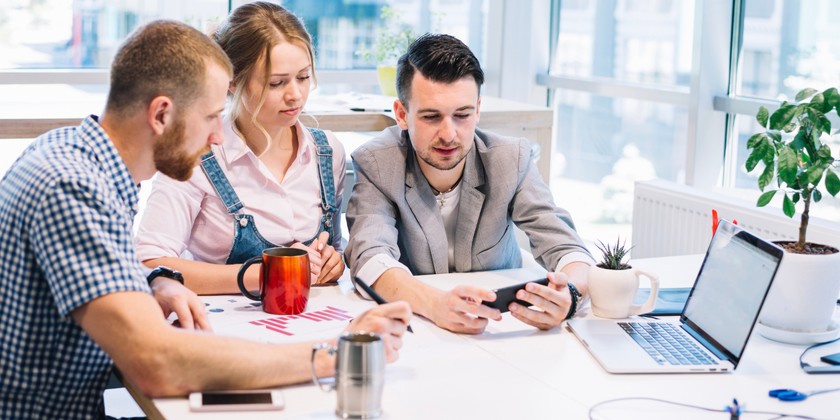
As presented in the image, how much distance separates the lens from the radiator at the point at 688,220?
3068 millimetres

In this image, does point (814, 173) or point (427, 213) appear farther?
point (427, 213)

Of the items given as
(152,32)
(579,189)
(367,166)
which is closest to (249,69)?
(367,166)

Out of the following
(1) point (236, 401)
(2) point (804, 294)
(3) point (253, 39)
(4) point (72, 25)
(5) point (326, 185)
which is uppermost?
(4) point (72, 25)

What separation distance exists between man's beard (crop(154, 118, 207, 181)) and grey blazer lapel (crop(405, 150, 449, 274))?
0.76m

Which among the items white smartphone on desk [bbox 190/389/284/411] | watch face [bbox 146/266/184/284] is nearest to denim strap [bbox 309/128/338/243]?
watch face [bbox 146/266/184/284]

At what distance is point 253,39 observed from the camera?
6.64 ft

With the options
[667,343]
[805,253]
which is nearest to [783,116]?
[805,253]

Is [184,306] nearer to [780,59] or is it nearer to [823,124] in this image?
[823,124]

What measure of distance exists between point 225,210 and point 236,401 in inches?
30.5

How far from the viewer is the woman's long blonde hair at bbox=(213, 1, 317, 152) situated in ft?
6.66

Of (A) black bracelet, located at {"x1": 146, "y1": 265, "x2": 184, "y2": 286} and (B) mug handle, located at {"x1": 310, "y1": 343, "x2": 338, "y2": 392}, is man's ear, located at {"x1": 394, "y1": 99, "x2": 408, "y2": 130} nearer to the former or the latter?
(A) black bracelet, located at {"x1": 146, "y1": 265, "x2": 184, "y2": 286}

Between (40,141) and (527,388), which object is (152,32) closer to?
(40,141)

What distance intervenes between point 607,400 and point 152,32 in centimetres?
91

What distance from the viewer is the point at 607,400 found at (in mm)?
1415
